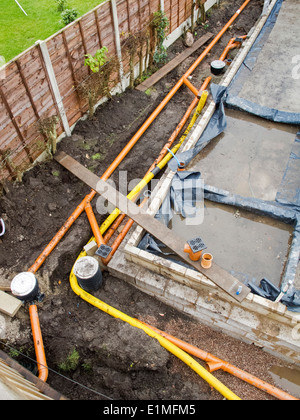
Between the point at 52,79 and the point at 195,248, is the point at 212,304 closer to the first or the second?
the point at 195,248

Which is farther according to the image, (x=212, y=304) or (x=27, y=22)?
(x=27, y=22)

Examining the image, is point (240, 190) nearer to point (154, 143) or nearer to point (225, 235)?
point (225, 235)

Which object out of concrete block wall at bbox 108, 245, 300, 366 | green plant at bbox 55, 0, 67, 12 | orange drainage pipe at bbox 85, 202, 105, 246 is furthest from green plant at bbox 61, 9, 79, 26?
concrete block wall at bbox 108, 245, 300, 366

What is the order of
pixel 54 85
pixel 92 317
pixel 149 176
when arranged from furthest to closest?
pixel 149 176 < pixel 54 85 < pixel 92 317

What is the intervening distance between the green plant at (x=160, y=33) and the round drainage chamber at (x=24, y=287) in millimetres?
8065

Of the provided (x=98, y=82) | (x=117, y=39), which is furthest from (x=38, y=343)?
(x=117, y=39)

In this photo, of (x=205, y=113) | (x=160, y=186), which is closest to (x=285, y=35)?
(x=205, y=113)

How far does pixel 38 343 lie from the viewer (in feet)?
15.9

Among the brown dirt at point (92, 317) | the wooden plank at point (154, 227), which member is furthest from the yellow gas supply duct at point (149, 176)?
the wooden plank at point (154, 227)

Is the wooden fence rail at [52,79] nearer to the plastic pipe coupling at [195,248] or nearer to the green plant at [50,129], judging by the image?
the green plant at [50,129]

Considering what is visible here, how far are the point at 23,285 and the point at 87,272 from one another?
1.07m

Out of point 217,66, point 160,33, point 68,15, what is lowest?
point 217,66

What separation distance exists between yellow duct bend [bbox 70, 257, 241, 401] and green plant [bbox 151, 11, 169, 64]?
25.5 feet
